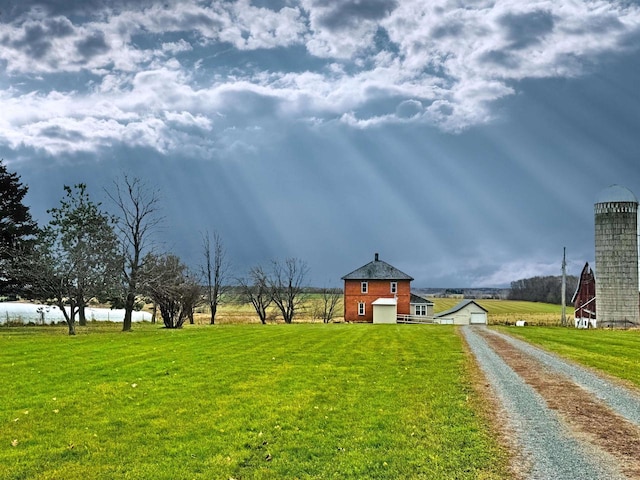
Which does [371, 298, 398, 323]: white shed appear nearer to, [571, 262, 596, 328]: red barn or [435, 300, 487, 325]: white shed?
[435, 300, 487, 325]: white shed

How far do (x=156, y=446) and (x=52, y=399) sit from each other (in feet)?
15.5

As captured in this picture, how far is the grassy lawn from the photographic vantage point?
7445mm

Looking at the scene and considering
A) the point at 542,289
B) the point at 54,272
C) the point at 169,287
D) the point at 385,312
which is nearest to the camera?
the point at 54,272

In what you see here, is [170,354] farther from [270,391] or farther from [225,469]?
[225,469]

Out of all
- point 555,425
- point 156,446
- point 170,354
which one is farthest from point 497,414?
point 170,354

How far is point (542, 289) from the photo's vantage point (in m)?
138

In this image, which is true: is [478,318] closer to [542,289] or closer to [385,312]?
[385,312]

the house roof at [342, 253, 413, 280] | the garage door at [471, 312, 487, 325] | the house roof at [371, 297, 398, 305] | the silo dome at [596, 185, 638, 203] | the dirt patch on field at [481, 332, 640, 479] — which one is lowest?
the garage door at [471, 312, 487, 325]

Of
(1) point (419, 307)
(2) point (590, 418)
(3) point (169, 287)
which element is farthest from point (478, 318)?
(2) point (590, 418)

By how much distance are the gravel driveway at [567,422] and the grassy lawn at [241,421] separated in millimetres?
583

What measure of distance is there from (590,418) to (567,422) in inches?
27.4

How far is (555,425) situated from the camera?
9.59 m

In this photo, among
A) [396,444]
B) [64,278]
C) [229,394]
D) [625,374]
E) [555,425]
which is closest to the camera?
[396,444]

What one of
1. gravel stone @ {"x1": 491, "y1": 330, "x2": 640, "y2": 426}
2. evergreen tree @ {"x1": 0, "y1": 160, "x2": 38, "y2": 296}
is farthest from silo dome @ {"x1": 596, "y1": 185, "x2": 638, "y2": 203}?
evergreen tree @ {"x1": 0, "y1": 160, "x2": 38, "y2": 296}
